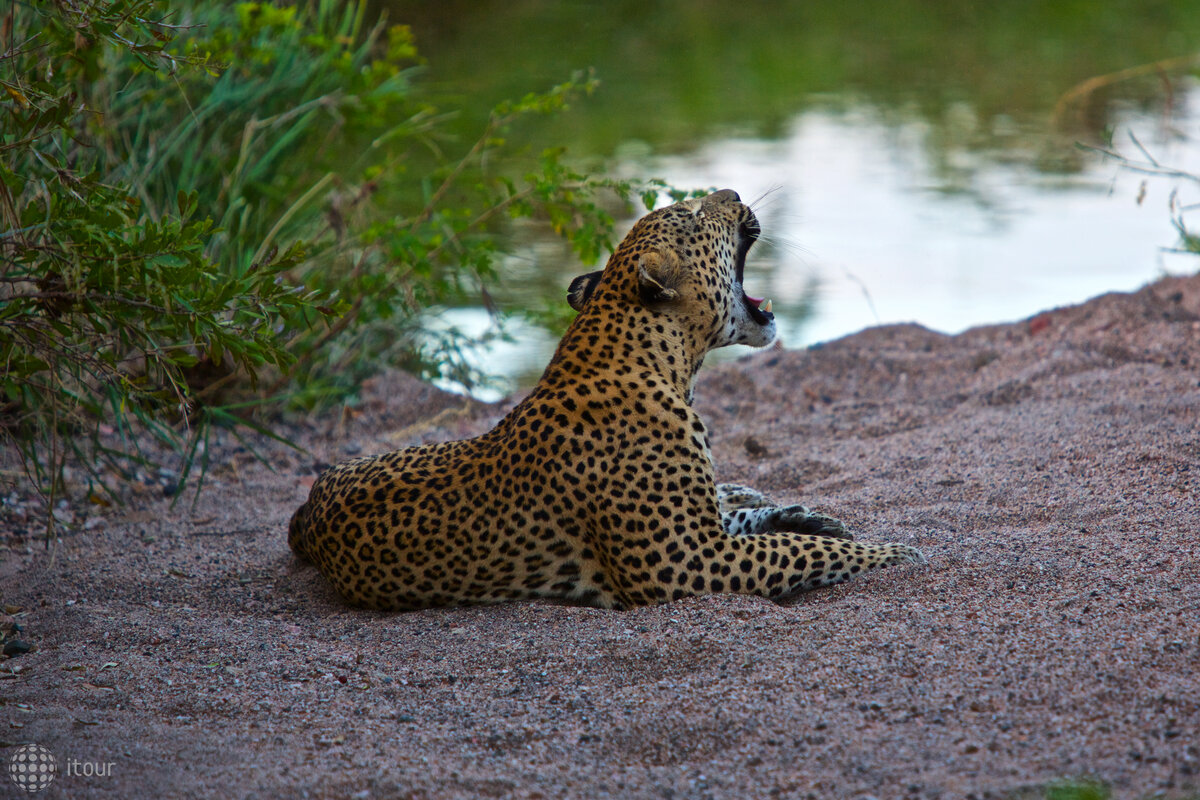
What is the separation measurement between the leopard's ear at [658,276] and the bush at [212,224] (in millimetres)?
1127

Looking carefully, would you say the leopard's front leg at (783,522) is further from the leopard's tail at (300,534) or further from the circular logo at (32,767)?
the circular logo at (32,767)

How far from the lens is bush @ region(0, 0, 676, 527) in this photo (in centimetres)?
387

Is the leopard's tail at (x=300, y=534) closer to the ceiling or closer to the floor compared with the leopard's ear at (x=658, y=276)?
closer to the floor

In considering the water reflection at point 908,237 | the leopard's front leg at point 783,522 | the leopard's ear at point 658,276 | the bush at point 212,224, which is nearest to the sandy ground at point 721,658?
the leopard's front leg at point 783,522

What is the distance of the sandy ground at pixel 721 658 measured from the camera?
2951 millimetres

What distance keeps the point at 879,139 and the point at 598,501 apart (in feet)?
37.1

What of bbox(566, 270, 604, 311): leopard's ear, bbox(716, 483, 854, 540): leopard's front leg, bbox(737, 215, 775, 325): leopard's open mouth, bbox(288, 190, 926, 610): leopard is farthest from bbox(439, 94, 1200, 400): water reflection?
bbox(288, 190, 926, 610): leopard

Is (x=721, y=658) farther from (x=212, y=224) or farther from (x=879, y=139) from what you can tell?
(x=879, y=139)

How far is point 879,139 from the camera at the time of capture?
14289 mm

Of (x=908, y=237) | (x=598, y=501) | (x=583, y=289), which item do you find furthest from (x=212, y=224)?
(x=908, y=237)

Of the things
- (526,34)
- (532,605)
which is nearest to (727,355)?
(532,605)

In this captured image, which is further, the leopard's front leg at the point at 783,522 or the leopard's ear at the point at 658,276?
the leopard's front leg at the point at 783,522

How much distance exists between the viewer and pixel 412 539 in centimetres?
429

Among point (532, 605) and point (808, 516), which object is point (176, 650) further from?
point (808, 516)
